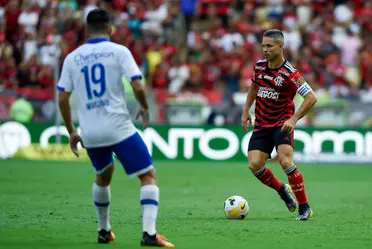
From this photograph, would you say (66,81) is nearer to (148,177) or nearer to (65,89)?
(65,89)

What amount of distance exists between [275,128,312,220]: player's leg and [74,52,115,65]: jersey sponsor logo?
155 inches

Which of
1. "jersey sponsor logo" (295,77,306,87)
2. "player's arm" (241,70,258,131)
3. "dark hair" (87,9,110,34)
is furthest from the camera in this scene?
"player's arm" (241,70,258,131)

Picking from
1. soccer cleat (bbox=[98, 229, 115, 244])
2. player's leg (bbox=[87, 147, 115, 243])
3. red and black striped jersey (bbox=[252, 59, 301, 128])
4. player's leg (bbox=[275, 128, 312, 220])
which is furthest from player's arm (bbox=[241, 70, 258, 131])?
soccer cleat (bbox=[98, 229, 115, 244])

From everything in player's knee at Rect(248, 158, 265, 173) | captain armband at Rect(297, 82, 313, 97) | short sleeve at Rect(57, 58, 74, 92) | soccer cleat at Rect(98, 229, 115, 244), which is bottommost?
soccer cleat at Rect(98, 229, 115, 244)

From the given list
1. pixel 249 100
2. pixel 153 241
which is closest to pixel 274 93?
pixel 249 100

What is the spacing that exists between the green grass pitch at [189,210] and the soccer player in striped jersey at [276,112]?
0.47 metres

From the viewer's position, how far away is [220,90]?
26359 mm

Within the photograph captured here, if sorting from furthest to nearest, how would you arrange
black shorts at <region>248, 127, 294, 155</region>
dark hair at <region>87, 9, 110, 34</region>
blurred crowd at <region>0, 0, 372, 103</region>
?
blurred crowd at <region>0, 0, 372, 103</region>, black shorts at <region>248, 127, 294, 155</region>, dark hair at <region>87, 9, 110, 34</region>

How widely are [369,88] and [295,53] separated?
2516 mm

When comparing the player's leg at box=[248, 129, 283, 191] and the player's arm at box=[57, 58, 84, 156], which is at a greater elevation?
the player's arm at box=[57, 58, 84, 156]

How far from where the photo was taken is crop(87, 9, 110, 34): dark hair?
870 centimetres

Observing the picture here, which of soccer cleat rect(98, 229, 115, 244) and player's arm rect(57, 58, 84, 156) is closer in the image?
player's arm rect(57, 58, 84, 156)

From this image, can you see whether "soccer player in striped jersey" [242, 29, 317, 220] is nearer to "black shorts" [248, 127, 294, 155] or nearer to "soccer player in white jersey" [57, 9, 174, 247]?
"black shorts" [248, 127, 294, 155]

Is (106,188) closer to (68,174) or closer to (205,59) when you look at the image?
(68,174)
